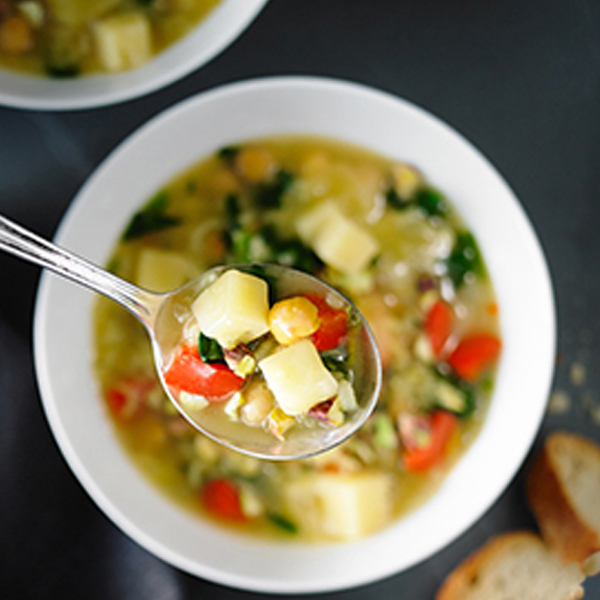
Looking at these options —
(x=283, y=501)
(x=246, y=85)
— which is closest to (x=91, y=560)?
(x=283, y=501)

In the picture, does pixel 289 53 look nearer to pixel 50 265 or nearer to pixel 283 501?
pixel 50 265

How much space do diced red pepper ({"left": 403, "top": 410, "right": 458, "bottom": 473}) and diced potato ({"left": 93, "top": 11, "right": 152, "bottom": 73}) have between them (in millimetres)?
1550

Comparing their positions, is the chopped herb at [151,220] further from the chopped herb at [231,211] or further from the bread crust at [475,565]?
the bread crust at [475,565]

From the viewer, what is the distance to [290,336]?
56.4 inches

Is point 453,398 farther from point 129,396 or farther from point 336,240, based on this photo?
point 129,396

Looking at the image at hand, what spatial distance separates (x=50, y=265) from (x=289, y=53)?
3.98ft

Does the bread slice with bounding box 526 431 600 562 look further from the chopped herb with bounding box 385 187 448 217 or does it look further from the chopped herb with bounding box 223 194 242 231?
the chopped herb with bounding box 223 194 242 231

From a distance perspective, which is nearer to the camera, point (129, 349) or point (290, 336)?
point (290, 336)

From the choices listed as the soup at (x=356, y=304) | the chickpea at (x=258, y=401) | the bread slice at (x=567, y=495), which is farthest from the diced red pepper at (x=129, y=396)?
the bread slice at (x=567, y=495)

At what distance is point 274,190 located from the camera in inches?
85.0

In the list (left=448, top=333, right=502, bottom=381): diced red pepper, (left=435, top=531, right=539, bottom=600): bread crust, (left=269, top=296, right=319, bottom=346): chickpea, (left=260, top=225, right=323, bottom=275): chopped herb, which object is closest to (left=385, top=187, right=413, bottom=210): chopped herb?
(left=260, top=225, right=323, bottom=275): chopped herb

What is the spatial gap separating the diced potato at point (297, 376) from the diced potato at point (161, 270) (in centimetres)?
75

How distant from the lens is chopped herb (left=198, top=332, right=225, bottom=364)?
4.91 feet

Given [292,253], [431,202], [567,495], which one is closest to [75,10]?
[292,253]
